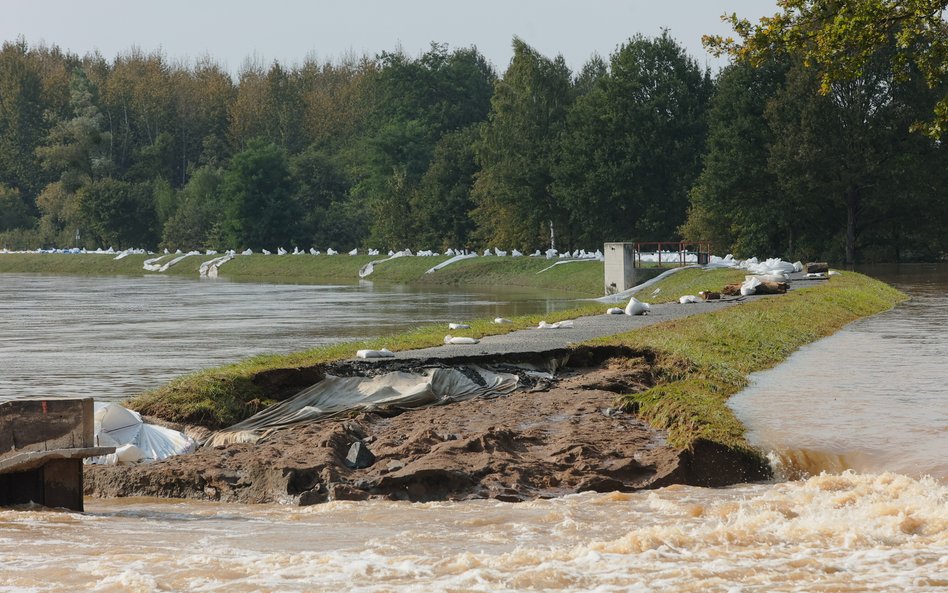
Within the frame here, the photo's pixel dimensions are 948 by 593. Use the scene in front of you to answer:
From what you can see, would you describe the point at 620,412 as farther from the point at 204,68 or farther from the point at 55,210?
the point at 204,68

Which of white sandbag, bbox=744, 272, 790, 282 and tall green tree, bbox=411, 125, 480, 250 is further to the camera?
tall green tree, bbox=411, 125, 480, 250

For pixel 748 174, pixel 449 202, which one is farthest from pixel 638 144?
pixel 449 202

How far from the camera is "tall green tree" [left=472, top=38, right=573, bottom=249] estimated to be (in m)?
64.0

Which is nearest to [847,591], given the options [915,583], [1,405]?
[915,583]

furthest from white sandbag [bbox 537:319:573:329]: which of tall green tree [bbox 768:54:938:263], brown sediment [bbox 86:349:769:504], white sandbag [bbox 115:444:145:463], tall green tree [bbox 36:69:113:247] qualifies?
tall green tree [bbox 36:69:113:247]

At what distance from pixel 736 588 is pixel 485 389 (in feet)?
22.5

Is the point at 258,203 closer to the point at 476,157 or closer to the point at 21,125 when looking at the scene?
the point at 476,157

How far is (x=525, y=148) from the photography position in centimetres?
6519

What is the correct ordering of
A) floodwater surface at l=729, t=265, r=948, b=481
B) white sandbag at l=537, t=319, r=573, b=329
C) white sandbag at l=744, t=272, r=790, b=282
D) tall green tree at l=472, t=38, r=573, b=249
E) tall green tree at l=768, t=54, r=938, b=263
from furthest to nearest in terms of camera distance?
tall green tree at l=472, t=38, r=573, b=249
tall green tree at l=768, t=54, r=938, b=263
white sandbag at l=744, t=272, r=790, b=282
white sandbag at l=537, t=319, r=573, b=329
floodwater surface at l=729, t=265, r=948, b=481

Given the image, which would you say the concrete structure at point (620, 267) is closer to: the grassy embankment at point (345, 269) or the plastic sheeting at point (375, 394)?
the grassy embankment at point (345, 269)

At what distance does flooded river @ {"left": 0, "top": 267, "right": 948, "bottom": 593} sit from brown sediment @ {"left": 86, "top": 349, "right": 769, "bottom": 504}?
0.29 meters

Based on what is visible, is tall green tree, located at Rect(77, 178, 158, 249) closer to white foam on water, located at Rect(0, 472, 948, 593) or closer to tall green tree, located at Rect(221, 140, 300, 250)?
tall green tree, located at Rect(221, 140, 300, 250)

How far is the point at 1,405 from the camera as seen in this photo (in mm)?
10188

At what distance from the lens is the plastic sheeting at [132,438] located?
11781 mm
